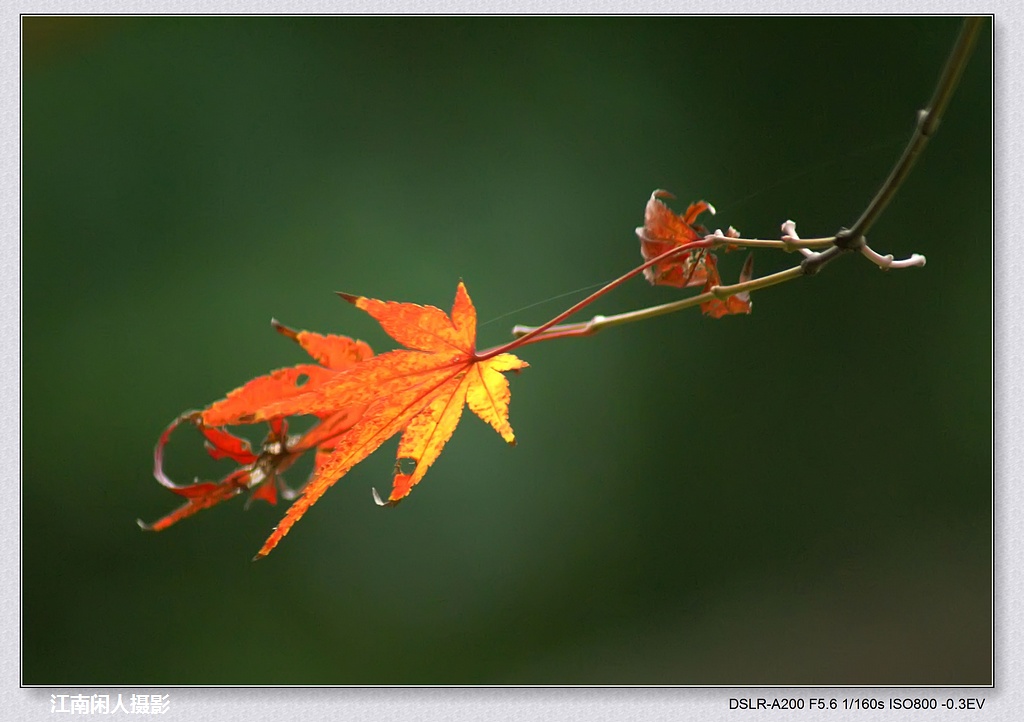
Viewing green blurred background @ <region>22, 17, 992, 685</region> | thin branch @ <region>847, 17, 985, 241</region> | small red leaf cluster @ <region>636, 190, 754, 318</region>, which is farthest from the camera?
green blurred background @ <region>22, 17, 992, 685</region>

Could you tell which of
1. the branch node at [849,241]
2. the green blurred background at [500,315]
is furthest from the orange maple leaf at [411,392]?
the green blurred background at [500,315]

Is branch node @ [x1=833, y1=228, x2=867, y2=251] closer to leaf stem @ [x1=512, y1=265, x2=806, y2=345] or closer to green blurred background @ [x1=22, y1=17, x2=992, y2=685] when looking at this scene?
leaf stem @ [x1=512, y1=265, x2=806, y2=345]

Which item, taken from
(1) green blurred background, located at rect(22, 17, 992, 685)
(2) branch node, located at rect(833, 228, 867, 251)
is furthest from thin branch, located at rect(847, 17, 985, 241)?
(1) green blurred background, located at rect(22, 17, 992, 685)

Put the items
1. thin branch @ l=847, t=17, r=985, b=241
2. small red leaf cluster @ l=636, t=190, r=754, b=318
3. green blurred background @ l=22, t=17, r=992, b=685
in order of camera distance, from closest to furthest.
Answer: thin branch @ l=847, t=17, r=985, b=241 → small red leaf cluster @ l=636, t=190, r=754, b=318 → green blurred background @ l=22, t=17, r=992, b=685

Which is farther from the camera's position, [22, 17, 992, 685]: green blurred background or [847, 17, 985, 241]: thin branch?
[22, 17, 992, 685]: green blurred background

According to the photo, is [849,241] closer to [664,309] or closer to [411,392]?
[664,309]

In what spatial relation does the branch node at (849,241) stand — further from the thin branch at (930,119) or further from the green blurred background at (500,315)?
the green blurred background at (500,315)

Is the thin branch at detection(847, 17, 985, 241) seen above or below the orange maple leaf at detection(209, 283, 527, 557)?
above

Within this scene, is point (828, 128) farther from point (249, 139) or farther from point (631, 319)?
point (631, 319)
